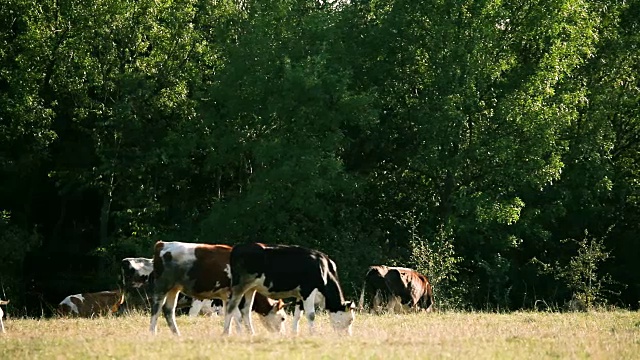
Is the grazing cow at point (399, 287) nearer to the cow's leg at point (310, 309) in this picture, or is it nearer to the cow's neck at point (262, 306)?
the cow's neck at point (262, 306)

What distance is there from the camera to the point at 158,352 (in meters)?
15.1

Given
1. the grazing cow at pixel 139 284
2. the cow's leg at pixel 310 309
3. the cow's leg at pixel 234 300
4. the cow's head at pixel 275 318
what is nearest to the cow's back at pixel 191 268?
the cow's leg at pixel 234 300

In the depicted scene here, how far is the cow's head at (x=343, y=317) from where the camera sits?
19125mm

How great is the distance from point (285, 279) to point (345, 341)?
259 centimetres

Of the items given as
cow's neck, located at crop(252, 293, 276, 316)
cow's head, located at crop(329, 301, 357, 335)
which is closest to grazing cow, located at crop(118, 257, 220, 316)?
cow's neck, located at crop(252, 293, 276, 316)

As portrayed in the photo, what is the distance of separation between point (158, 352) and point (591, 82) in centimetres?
3033

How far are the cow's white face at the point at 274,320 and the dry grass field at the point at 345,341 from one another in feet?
0.83

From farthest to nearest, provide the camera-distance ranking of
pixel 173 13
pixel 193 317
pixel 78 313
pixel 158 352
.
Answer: pixel 173 13 → pixel 78 313 → pixel 193 317 → pixel 158 352

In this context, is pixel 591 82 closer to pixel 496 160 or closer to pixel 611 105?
pixel 611 105

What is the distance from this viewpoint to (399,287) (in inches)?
1164

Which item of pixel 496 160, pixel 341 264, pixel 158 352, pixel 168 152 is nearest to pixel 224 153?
pixel 168 152

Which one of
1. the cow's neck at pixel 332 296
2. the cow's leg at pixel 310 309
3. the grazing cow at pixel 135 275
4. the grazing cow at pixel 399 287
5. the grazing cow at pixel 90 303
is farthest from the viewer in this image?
the grazing cow at pixel 90 303

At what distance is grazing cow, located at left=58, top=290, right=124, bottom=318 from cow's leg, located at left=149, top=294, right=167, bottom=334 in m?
10.4

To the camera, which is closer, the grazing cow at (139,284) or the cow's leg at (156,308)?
the cow's leg at (156,308)
